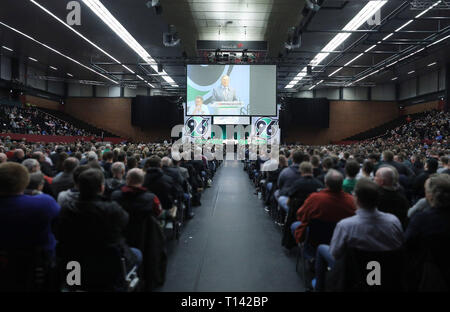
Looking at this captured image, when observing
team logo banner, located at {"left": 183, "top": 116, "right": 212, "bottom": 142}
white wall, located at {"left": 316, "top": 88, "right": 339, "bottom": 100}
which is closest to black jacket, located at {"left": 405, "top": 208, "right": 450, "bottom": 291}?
team logo banner, located at {"left": 183, "top": 116, "right": 212, "bottom": 142}

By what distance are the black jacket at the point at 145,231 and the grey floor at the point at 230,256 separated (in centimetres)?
42

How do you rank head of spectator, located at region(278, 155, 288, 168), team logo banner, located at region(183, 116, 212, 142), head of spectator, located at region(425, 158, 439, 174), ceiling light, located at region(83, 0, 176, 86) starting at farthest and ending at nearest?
team logo banner, located at region(183, 116, 212, 142) < ceiling light, located at region(83, 0, 176, 86) < head of spectator, located at region(278, 155, 288, 168) < head of spectator, located at region(425, 158, 439, 174)

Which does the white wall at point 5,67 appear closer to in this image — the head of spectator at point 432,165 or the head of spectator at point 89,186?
the head of spectator at point 89,186

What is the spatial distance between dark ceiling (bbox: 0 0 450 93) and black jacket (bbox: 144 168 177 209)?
7.50 metres

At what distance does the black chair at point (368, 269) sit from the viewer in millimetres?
1938

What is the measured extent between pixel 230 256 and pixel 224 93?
32.9ft

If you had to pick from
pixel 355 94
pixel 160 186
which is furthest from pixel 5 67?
pixel 355 94

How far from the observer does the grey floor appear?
3086 millimetres

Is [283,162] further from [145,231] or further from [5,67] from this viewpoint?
[5,67]

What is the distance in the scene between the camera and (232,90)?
42.4ft

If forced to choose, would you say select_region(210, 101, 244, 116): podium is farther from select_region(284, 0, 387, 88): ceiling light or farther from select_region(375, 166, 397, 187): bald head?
select_region(375, 166, 397, 187): bald head

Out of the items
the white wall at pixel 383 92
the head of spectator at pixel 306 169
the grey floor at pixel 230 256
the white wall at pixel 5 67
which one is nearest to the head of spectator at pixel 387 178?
the head of spectator at pixel 306 169
